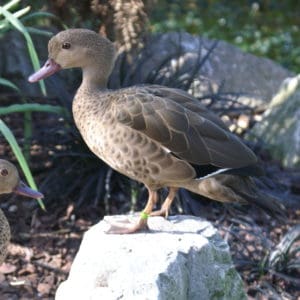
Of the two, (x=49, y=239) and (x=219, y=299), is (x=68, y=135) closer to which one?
(x=49, y=239)

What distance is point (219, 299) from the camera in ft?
13.3

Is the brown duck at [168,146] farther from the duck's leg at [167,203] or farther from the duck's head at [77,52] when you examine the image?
the duck's head at [77,52]

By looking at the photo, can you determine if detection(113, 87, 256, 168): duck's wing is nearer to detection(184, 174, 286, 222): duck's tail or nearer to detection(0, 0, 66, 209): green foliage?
detection(184, 174, 286, 222): duck's tail

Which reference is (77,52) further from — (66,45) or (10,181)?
(10,181)

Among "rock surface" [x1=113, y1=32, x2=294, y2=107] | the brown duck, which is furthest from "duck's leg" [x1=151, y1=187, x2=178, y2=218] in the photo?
"rock surface" [x1=113, y1=32, x2=294, y2=107]

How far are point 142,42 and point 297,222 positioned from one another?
1.91 metres

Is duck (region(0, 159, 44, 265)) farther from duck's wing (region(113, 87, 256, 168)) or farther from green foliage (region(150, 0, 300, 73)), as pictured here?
green foliage (region(150, 0, 300, 73))

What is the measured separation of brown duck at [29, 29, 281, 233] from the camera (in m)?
4.04

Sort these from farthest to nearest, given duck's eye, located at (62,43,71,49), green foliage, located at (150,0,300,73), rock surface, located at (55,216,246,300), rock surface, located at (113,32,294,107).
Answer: green foliage, located at (150,0,300,73) < rock surface, located at (113,32,294,107) < duck's eye, located at (62,43,71,49) < rock surface, located at (55,216,246,300)

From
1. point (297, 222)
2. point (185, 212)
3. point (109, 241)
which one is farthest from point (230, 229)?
point (109, 241)

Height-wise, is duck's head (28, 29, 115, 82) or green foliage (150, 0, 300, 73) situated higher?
duck's head (28, 29, 115, 82)

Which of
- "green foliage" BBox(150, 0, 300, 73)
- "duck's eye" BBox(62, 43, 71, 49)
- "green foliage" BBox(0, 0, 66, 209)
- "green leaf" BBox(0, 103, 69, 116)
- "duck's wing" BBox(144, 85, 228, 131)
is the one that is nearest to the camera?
"duck's wing" BBox(144, 85, 228, 131)

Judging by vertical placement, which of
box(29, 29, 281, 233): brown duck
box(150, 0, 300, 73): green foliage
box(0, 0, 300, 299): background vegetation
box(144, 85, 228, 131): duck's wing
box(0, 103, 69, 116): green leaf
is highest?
box(144, 85, 228, 131): duck's wing

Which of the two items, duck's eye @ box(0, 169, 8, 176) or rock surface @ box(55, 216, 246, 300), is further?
duck's eye @ box(0, 169, 8, 176)
